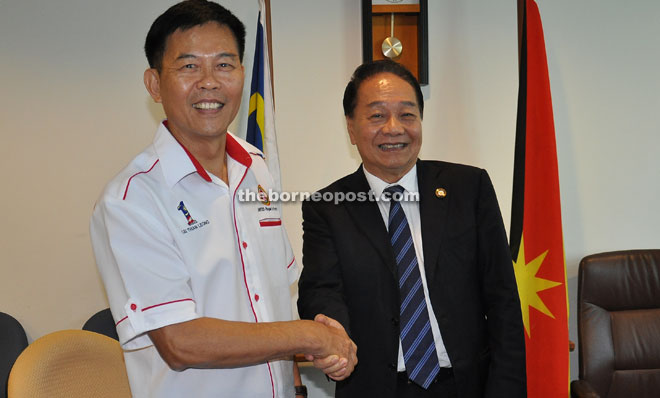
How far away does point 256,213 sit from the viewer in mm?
1675

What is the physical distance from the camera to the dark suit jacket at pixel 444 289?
1.69 meters

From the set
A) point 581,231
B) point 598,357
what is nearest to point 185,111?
point 598,357

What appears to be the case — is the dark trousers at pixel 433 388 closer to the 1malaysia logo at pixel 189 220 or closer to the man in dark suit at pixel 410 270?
the man in dark suit at pixel 410 270

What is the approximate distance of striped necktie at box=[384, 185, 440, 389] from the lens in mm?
1662

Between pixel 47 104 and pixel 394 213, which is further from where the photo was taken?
pixel 47 104

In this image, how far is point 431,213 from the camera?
69.8 inches

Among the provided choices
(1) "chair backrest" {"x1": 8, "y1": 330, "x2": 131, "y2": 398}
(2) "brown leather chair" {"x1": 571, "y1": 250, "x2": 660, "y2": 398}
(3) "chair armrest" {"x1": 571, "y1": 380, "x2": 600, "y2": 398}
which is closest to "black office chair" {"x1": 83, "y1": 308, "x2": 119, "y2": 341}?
(1) "chair backrest" {"x1": 8, "y1": 330, "x2": 131, "y2": 398}

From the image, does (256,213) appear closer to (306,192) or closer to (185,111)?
(185,111)

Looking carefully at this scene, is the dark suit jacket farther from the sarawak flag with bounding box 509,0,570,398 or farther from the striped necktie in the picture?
the sarawak flag with bounding box 509,0,570,398

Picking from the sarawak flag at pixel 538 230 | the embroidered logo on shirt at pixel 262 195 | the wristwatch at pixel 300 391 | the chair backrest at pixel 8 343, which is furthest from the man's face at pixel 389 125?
the chair backrest at pixel 8 343

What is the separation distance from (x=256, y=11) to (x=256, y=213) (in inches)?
71.5

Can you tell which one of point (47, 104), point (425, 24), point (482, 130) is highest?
point (425, 24)

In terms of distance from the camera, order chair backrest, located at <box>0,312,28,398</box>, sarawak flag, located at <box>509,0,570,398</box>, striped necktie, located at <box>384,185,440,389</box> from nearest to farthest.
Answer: striped necktie, located at <box>384,185,440,389</box>
sarawak flag, located at <box>509,0,570,398</box>
chair backrest, located at <box>0,312,28,398</box>

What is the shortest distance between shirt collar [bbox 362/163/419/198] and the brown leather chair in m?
1.43
